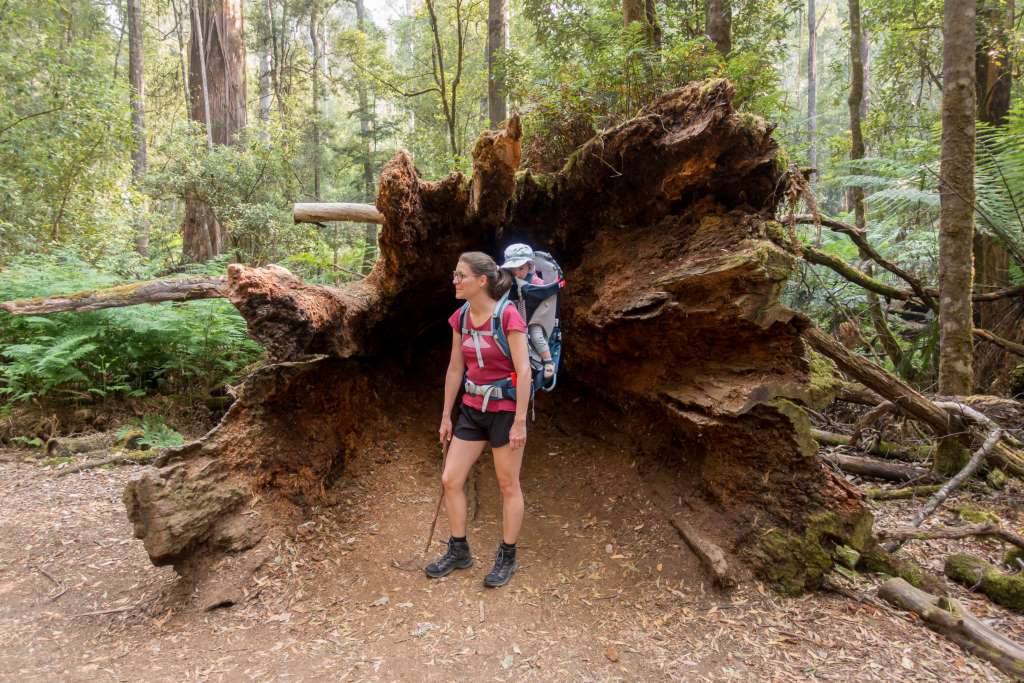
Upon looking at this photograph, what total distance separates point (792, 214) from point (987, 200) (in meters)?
5.04

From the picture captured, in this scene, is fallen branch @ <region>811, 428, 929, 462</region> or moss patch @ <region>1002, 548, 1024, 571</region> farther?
fallen branch @ <region>811, 428, 929, 462</region>

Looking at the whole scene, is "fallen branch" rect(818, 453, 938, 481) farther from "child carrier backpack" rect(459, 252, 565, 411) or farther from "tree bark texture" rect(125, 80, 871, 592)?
"child carrier backpack" rect(459, 252, 565, 411)

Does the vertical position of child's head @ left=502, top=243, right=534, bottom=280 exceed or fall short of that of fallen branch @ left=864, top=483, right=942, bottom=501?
it exceeds it

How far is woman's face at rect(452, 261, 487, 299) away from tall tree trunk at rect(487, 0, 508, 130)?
6.10m

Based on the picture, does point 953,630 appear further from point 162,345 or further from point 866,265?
point 162,345

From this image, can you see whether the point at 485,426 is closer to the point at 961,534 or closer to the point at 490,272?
the point at 490,272

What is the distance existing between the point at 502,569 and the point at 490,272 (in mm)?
1996

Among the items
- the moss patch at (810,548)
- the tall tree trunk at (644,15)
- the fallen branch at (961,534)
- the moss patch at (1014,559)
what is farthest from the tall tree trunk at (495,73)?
the moss patch at (1014,559)

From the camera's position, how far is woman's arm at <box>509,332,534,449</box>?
3.33 m

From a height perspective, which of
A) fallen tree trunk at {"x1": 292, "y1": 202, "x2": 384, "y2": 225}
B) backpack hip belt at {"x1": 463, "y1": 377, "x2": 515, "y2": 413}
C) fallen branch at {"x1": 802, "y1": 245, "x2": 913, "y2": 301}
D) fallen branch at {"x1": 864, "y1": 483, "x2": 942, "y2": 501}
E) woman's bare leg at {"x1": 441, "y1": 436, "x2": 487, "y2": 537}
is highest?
fallen tree trunk at {"x1": 292, "y1": 202, "x2": 384, "y2": 225}

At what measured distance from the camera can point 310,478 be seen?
4.09 meters

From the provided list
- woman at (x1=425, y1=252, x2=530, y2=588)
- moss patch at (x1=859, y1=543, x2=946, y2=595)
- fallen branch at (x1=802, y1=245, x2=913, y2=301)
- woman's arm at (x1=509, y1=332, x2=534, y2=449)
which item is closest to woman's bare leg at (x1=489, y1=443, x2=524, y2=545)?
woman at (x1=425, y1=252, x2=530, y2=588)

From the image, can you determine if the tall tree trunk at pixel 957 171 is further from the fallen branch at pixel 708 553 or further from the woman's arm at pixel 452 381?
the woman's arm at pixel 452 381

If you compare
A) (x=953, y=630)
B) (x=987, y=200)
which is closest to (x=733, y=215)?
(x=953, y=630)
